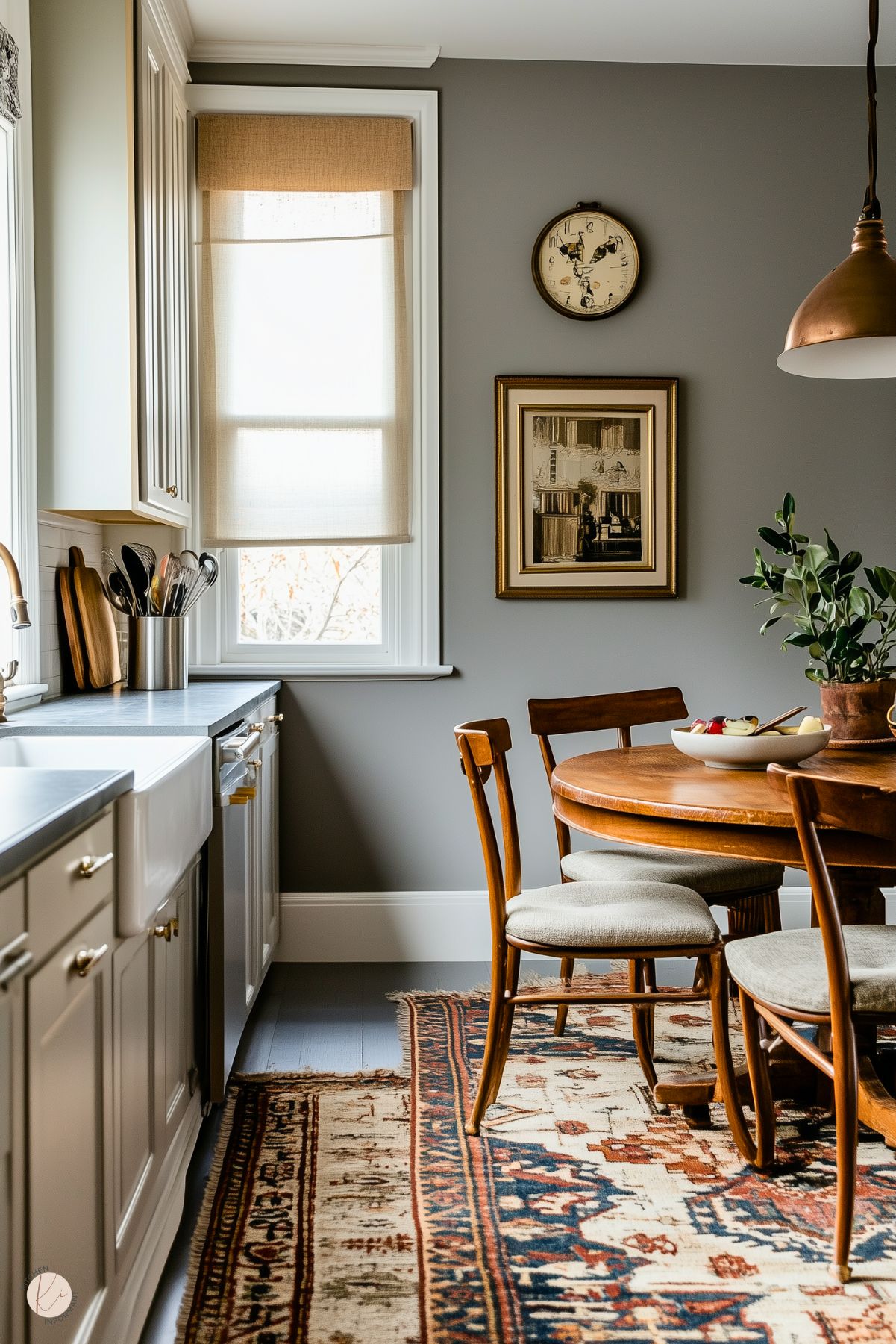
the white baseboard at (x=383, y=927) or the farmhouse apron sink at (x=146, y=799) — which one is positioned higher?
the farmhouse apron sink at (x=146, y=799)

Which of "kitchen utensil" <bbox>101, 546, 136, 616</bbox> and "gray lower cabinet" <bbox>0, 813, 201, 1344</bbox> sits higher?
"kitchen utensil" <bbox>101, 546, 136, 616</bbox>

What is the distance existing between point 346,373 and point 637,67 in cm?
137

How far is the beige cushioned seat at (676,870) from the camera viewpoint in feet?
8.43

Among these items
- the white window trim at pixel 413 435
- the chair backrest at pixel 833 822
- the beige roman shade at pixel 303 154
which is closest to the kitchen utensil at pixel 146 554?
the white window trim at pixel 413 435

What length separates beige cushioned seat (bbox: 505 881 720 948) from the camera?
2.18m

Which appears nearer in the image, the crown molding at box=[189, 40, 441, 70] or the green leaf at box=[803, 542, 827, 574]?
the green leaf at box=[803, 542, 827, 574]

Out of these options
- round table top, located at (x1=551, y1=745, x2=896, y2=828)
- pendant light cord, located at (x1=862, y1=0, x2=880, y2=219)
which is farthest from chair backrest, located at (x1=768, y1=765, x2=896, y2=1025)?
pendant light cord, located at (x1=862, y1=0, x2=880, y2=219)

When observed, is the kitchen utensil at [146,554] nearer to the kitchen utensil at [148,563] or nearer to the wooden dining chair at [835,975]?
the kitchen utensil at [148,563]

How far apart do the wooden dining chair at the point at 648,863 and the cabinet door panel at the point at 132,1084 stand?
116 cm

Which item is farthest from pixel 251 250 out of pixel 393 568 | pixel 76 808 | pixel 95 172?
pixel 76 808

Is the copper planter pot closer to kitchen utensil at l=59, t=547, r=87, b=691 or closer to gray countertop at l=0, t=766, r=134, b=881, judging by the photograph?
gray countertop at l=0, t=766, r=134, b=881

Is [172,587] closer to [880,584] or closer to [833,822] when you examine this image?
[880,584]

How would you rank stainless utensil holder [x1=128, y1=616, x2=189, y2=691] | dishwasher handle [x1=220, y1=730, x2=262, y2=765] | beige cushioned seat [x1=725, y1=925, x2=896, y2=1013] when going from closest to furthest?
beige cushioned seat [x1=725, y1=925, x2=896, y2=1013] → dishwasher handle [x1=220, y1=730, x2=262, y2=765] → stainless utensil holder [x1=128, y1=616, x2=189, y2=691]

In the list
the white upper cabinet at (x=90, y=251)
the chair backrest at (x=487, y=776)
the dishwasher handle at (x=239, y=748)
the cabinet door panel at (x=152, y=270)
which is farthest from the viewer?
the cabinet door panel at (x=152, y=270)
